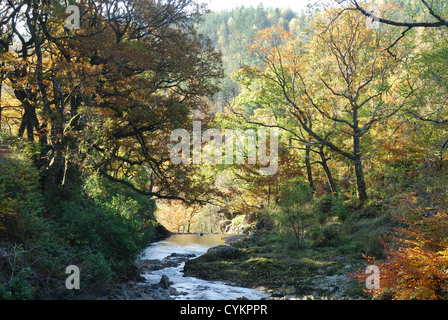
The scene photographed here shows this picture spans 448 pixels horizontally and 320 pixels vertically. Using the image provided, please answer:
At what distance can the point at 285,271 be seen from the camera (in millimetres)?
10875

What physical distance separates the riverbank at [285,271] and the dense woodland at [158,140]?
2.13 ft

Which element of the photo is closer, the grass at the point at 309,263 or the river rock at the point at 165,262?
the grass at the point at 309,263

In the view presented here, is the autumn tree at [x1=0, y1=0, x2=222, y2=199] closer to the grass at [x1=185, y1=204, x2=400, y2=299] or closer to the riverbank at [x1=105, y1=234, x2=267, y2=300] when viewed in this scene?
the riverbank at [x1=105, y1=234, x2=267, y2=300]

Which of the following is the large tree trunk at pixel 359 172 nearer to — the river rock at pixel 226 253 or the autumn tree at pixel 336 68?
the autumn tree at pixel 336 68

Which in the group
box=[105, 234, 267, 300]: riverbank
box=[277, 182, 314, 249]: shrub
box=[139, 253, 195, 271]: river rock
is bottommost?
box=[105, 234, 267, 300]: riverbank

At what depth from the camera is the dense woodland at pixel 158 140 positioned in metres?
6.89

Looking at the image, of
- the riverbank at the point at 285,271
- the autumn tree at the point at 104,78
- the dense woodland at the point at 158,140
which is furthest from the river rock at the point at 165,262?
the autumn tree at the point at 104,78

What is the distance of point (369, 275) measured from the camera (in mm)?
7148

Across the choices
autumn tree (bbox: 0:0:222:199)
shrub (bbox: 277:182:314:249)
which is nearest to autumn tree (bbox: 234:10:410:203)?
shrub (bbox: 277:182:314:249)

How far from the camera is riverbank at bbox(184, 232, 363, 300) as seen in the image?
8789 millimetres

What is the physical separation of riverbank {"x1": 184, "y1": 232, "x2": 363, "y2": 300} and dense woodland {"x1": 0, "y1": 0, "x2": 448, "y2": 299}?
2.13 feet

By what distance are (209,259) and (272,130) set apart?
33.6 ft

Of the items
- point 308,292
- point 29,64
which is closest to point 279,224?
point 308,292
